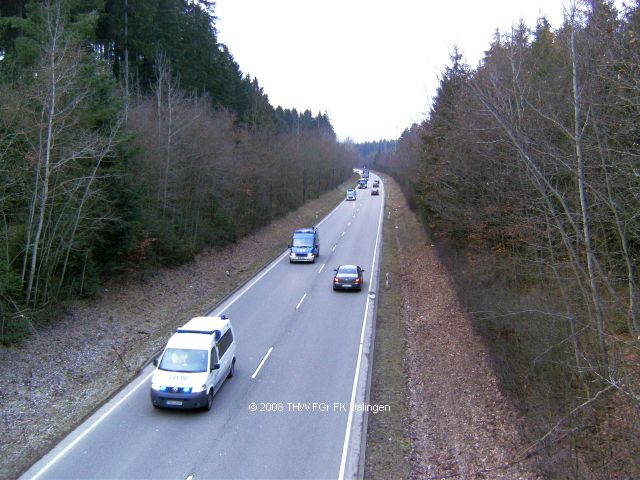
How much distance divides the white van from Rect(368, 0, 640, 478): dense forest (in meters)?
7.40

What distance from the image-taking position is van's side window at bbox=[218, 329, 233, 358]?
1411cm

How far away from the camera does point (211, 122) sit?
3388cm

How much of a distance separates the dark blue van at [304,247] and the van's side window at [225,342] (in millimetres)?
17238

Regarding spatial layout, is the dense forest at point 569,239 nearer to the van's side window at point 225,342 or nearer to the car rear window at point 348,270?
the car rear window at point 348,270

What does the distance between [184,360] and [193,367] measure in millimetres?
351

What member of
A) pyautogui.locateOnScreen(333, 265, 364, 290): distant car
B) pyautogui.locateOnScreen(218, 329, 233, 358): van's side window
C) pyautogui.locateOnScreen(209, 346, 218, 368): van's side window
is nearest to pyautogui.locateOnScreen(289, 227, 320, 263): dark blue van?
pyautogui.locateOnScreen(333, 265, 364, 290): distant car

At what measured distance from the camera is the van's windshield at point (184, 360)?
12922 mm

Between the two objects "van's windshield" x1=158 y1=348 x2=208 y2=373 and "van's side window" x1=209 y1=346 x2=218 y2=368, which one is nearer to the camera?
"van's windshield" x1=158 y1=348 x2=208 y2=373

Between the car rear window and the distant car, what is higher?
the car rear window

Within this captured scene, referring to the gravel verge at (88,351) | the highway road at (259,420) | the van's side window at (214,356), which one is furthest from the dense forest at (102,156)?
the van's side window at (214,356)

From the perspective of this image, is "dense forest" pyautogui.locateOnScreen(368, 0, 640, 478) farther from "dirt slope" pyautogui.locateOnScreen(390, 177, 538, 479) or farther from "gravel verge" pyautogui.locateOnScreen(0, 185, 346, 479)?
"gravel verge" pyautogui.locateOnScreen(0, 185, 346, 479)

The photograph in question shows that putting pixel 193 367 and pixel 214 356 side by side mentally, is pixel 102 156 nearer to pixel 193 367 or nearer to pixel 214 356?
pixel 214 356

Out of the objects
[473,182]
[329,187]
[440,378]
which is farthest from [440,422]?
[329,187]

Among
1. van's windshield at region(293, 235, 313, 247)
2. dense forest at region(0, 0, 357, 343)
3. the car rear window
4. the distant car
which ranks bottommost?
the distant car
